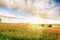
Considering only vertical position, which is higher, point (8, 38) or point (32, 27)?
point (32, 27)

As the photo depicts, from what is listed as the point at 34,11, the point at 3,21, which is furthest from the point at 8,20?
the point at 34,11

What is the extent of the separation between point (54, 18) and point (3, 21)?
556mm

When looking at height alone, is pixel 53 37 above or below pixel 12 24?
below

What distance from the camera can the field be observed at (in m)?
1.30

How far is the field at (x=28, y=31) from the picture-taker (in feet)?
4.26

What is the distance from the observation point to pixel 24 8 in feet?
4.48

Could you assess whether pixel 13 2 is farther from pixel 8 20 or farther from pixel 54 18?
pixel 54 18

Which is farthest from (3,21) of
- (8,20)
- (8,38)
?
(8,38)

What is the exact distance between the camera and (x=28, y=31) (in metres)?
1.32

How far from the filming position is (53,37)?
4.24ft

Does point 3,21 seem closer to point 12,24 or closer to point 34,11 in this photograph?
point 12,24

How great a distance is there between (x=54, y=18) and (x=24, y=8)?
34cm

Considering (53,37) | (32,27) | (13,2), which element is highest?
(13,2)

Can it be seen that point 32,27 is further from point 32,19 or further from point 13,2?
point 13,2
